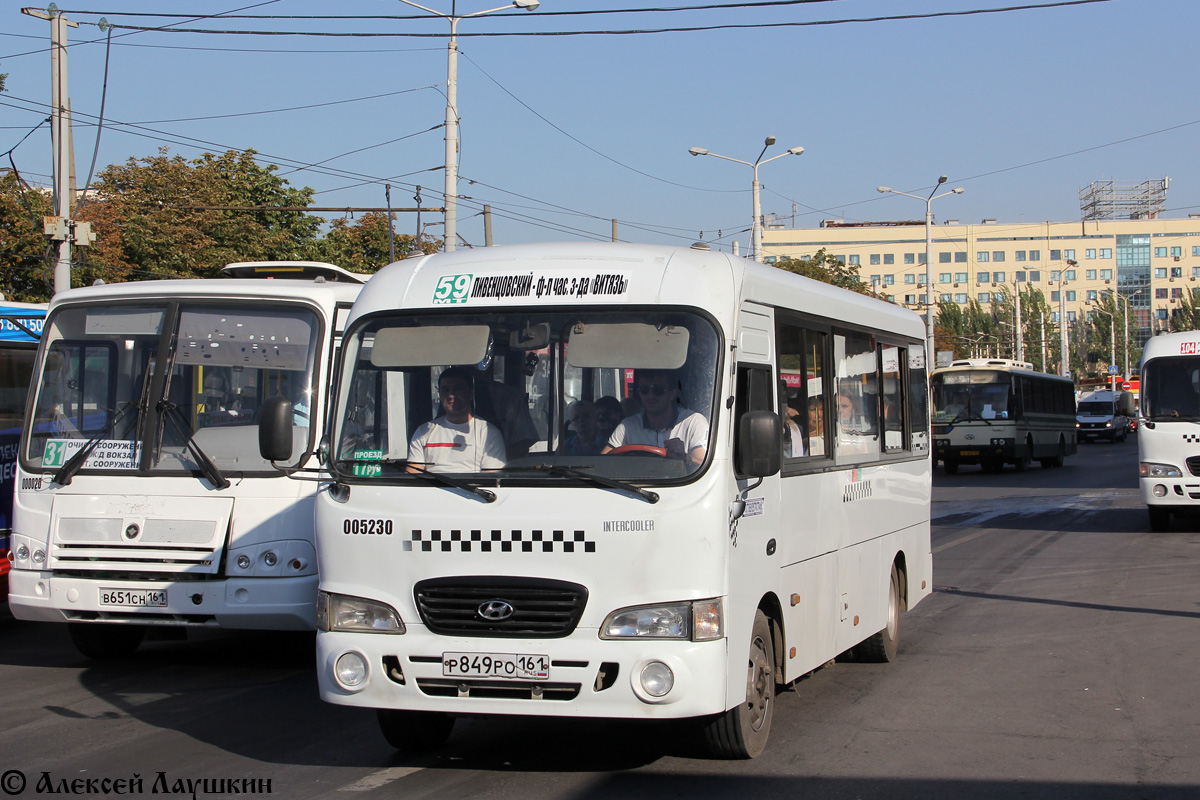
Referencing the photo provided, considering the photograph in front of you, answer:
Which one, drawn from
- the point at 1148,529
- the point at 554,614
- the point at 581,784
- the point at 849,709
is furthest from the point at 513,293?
the point at 1148,529

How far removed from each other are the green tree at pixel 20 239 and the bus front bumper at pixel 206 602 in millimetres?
21781

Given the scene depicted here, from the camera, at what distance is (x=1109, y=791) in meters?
5.84

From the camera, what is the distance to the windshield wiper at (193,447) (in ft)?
28.2

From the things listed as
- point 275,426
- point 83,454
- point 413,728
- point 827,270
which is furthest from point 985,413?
point 275,426

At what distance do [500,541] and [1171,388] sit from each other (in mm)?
15734

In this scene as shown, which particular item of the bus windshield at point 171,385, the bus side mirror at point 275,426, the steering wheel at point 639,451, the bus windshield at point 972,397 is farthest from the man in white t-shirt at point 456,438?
the bus windshield at point 972,397

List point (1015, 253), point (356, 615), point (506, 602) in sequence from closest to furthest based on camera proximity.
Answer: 1. point (506, 602)
2. point (356, 615)
3. point (1015, 253)

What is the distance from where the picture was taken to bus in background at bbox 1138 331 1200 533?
59.6 ft

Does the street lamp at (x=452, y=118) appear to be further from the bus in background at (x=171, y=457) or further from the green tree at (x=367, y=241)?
the green tree at (x=367, y=241)

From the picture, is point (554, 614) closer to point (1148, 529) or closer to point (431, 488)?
point (431, 488)

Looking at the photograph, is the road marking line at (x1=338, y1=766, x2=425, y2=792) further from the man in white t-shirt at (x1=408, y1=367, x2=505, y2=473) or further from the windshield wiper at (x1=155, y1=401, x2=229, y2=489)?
the windshield wiper at (x1=155, y1=401, x2=229, y2=489)

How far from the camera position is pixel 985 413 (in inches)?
1428

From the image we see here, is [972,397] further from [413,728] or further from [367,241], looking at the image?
[413,728]

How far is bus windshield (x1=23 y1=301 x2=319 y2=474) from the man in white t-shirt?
294cm
